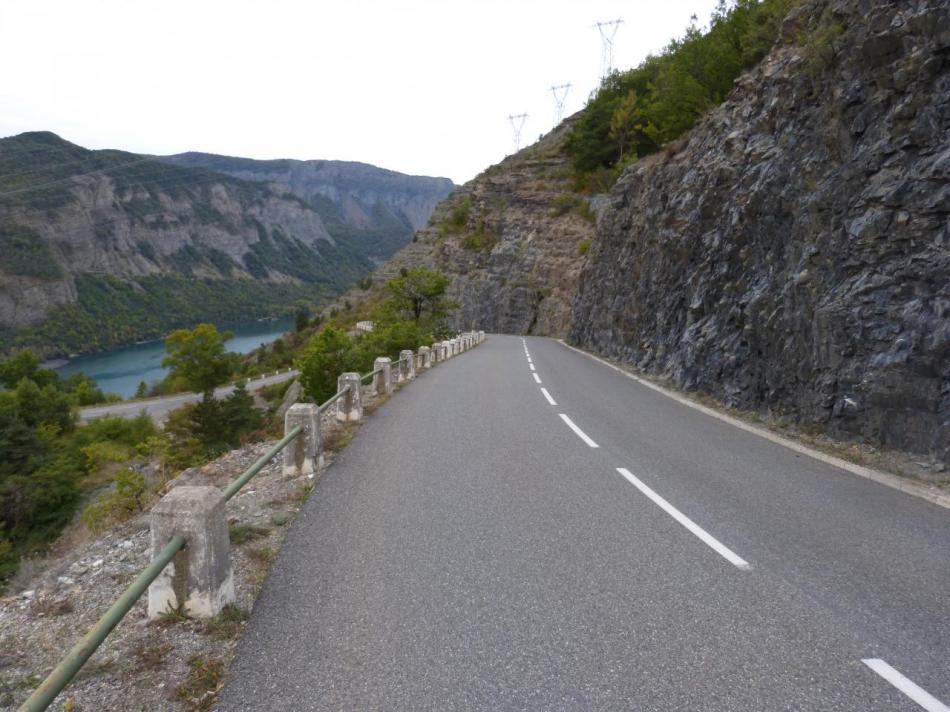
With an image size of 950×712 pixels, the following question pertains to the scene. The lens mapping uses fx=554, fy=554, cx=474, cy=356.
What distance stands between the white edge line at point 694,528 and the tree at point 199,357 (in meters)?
45.1

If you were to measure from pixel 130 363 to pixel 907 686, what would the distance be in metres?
134

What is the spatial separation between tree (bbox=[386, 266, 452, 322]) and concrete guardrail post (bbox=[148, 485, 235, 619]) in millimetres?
30985

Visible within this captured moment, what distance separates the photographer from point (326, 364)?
20.3m

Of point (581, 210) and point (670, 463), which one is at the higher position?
point (581, 210)

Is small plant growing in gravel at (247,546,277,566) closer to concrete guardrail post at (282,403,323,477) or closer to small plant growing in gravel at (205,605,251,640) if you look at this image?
small plant growing in gravel at (205,605,251,640)

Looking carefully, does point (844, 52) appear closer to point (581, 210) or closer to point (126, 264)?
point (581, 210)

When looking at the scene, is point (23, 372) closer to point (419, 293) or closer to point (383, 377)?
point (419, 293)

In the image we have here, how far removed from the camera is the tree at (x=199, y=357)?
45656 mm

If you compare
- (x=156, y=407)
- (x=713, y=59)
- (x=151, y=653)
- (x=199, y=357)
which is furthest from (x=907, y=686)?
(x=156, y=407)

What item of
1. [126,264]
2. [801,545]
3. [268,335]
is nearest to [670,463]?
[801,545]

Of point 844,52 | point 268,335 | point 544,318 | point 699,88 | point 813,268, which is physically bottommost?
point 268,335

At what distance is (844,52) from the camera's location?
10.1 meters

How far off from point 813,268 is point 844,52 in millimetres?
4057

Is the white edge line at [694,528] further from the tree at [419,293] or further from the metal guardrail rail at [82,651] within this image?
the tree at [419,293]
